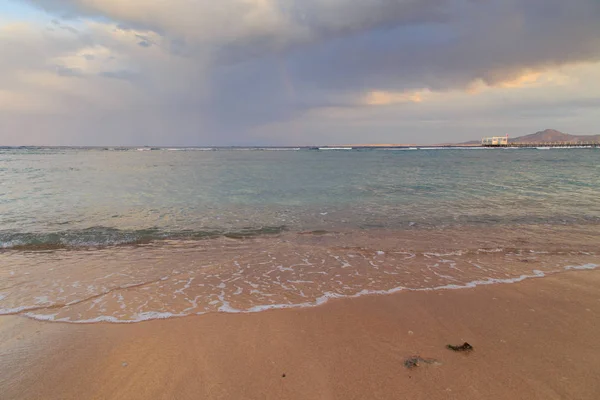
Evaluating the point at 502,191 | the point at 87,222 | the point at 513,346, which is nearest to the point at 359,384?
the point at 513,346

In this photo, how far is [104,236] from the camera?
1014 cm

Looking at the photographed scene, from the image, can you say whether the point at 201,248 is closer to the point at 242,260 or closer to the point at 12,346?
the point at 242,260

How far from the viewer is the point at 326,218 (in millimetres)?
12781

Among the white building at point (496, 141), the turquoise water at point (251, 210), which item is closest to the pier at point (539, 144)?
the white building at point (496, 141)

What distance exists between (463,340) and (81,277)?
24.2ft

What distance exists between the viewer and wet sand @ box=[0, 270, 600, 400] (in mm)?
3326

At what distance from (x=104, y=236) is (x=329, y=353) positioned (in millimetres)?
9074

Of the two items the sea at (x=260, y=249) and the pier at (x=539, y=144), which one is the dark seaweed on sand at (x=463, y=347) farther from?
the pier at (x=539, y=144)

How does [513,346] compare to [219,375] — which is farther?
[513,346]

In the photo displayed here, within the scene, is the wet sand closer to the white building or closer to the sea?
the sea

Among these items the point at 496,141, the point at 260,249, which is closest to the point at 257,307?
the point at 260,249

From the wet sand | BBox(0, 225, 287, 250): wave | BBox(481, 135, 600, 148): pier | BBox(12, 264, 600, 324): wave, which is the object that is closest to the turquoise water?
BBox(0, 225, 287, 250): wave

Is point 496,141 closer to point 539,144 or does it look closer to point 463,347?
point 539,144

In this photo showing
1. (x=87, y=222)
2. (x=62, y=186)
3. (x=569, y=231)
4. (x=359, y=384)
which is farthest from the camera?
(x=62, y=186)
